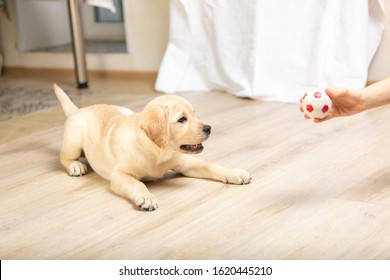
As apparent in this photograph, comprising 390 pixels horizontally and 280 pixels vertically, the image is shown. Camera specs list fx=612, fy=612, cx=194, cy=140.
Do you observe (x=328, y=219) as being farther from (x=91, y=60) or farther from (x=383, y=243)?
(x=91, y=60)

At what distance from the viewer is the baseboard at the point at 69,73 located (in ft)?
12.4

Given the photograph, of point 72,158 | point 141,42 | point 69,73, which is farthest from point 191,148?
point 69,73

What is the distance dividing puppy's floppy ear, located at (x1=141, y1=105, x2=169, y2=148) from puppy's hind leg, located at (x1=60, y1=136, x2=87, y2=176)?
398 mm

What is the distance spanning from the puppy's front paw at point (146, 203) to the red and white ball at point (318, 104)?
18.4 inches

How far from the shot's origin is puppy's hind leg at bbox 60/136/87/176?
1916 millimetres

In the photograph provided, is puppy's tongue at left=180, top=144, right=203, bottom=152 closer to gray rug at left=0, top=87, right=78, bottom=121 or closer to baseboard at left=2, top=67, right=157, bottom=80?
gray rug at left=0, top=87, right=78, bottom=121

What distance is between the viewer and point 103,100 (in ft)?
10.5

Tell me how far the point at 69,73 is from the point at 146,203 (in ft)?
8.88

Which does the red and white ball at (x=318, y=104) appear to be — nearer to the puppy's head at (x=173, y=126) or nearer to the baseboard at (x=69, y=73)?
the puppy's head at (x=173, y=126)

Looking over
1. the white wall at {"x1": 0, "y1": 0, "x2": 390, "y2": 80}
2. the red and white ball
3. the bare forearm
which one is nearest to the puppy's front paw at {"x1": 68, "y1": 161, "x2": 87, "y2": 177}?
the red and white ball

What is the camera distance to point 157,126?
1586 mm

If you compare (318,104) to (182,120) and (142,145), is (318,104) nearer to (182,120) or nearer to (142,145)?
(182,120)
